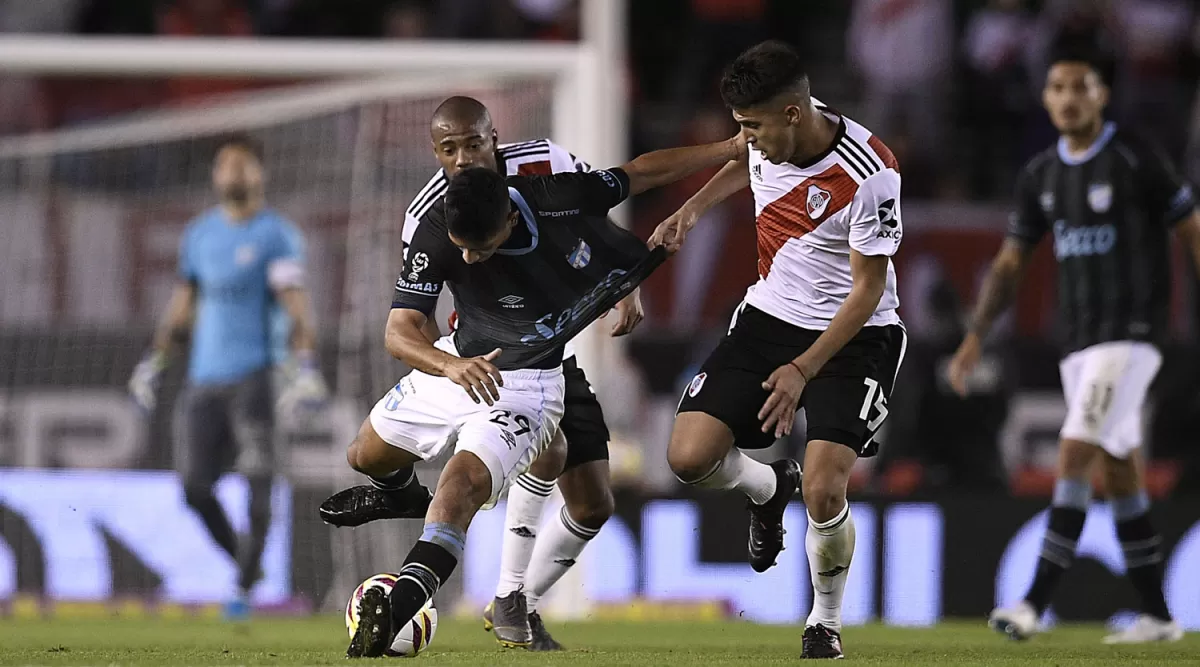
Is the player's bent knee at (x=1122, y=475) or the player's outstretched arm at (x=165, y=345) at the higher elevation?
the player's outstretched arm at (x=165, y=345)

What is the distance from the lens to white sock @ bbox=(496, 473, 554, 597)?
7.43 metres

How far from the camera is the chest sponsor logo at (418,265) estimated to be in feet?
21.6

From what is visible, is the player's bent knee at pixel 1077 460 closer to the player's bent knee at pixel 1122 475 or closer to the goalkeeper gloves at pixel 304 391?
the player's bent knee at pixel 1122 475

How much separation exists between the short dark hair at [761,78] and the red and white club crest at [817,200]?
416mm

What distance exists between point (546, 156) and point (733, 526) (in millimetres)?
4209

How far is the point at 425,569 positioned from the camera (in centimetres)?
616

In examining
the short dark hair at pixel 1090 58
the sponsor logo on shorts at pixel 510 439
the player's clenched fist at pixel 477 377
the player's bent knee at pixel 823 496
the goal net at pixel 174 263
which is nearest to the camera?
the player's clenched fist at pixel 477 377

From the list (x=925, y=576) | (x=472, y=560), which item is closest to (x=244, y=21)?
(x=472, y=560)

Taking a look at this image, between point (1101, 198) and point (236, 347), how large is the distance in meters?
4.86

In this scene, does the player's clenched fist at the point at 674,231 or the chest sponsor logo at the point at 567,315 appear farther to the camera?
the player's clenched fist at the point at 674,231

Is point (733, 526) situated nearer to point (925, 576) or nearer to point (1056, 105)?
point (925, 576)

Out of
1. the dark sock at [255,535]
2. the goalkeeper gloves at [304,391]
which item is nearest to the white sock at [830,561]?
the goalkeeper gloves at [304,391]

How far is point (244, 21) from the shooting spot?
49.3 ft

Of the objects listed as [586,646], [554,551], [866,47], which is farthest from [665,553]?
[866,47]
